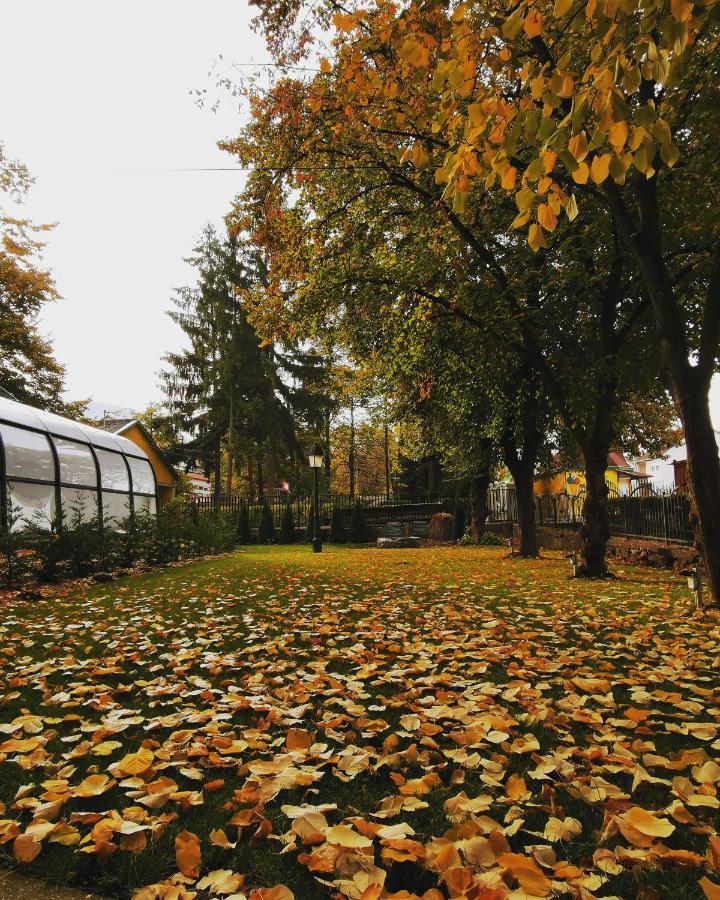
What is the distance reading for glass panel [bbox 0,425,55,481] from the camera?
30.3ft

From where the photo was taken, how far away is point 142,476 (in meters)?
14.8

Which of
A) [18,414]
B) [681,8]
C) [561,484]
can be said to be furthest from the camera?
[561,484]

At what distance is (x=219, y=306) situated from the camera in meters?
28.4

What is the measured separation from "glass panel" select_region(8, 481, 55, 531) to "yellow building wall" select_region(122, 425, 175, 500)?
16349 mm

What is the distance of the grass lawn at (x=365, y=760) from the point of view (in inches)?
58.1

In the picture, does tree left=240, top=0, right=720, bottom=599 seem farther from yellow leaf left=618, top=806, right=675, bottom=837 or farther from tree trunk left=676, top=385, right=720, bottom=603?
yellow leaf left=618, top=806, right=675, bottom=837

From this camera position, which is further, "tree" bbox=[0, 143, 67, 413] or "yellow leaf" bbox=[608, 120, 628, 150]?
"tree" bbox=[0, 143, 67, 413]

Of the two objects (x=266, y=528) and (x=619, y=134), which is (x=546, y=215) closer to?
(x=619, y=134)

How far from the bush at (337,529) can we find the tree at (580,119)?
44.2 feet

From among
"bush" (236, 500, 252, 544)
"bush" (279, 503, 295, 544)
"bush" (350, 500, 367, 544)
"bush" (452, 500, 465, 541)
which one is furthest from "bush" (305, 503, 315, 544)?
"bush" (452, 500, 465, 541)

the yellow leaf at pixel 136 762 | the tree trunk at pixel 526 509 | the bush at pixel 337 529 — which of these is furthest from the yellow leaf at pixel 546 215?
the bush at pixel 337 529

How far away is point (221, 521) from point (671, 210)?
1373 cm

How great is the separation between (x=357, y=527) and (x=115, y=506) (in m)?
10.8

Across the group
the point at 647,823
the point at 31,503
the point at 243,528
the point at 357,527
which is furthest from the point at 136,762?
the point at 243,528
